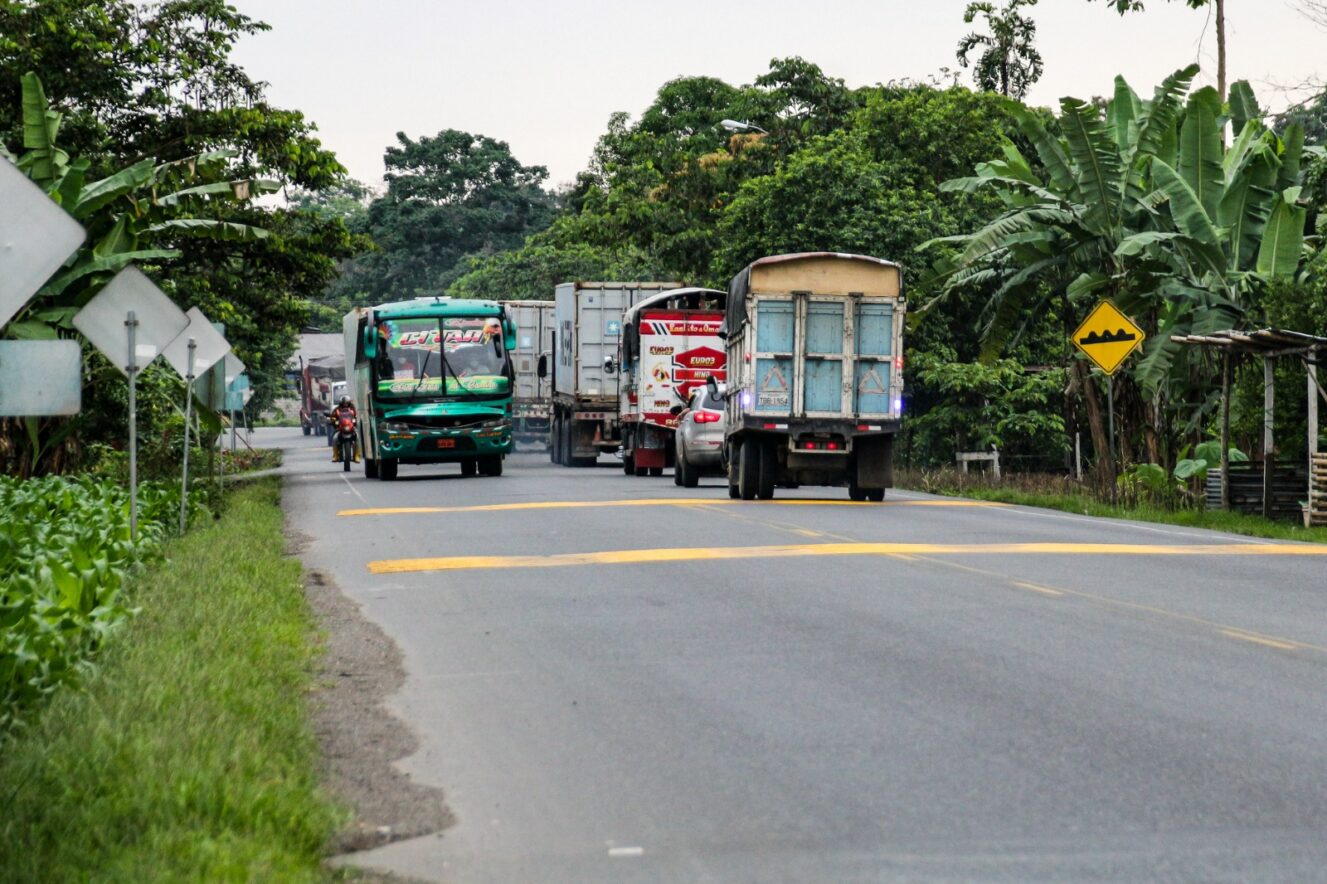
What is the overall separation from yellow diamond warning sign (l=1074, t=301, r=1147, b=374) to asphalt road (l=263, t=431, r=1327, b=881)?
27.7 feet

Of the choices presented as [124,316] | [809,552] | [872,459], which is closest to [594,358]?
[872,459]

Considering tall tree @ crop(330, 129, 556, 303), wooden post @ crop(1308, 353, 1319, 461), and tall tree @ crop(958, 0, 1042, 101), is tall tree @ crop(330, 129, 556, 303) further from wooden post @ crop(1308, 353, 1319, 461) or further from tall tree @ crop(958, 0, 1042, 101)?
wooden post @ crop(1308, 353, 1319, 461)

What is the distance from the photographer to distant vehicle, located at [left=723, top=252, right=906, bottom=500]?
81.3 feet

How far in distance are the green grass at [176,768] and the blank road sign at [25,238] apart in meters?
1.82

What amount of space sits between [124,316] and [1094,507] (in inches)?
589

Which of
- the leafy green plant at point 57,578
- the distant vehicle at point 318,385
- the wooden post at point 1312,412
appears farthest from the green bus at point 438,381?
the distant vehicle at point 318,385

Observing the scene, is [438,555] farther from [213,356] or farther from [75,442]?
[75,442]

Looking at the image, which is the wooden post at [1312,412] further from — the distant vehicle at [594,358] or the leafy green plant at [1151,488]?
the distant vehicle at [594,358]

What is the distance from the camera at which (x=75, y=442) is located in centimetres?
2348

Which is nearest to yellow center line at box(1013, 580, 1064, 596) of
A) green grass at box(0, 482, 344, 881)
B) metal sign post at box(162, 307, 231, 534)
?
green grass at box(0, 482, 344, 881)

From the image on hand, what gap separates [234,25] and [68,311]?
12.7m

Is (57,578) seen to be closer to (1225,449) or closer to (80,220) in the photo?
(80,220)

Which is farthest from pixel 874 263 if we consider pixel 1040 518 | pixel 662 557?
pixel 662 557

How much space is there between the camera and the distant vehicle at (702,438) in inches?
1188
